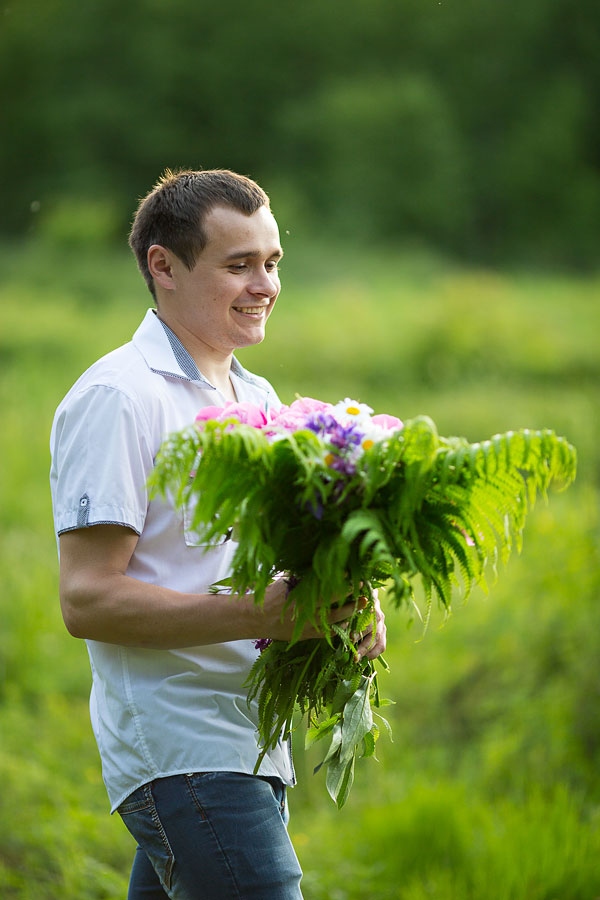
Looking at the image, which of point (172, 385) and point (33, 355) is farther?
point (33, 355)

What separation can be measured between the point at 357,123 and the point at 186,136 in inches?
96.7

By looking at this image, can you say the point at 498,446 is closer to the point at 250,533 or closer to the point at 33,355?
the point at 250,533

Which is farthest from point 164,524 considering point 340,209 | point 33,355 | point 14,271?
point 340,209

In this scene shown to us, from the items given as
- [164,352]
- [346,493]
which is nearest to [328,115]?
[164,352]

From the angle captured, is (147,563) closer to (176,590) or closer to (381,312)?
(176,590)

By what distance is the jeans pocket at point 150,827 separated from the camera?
1817mm

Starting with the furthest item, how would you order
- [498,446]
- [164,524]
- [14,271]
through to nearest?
[14,271] < [164,524] < [498,446]

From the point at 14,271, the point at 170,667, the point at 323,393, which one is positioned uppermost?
the point at 14,271

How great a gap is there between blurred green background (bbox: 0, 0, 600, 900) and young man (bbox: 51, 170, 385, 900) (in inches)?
80.4

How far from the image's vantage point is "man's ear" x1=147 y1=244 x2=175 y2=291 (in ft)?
6.49

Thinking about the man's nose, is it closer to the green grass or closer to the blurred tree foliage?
the green grass

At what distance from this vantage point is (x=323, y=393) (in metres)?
10.3

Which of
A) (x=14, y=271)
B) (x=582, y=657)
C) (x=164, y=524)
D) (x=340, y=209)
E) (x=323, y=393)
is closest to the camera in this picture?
(x=164, y=524)

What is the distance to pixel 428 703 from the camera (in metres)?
5.52
